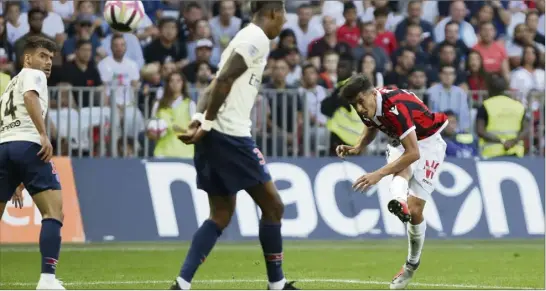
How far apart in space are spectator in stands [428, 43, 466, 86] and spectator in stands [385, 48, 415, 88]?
1.40ft

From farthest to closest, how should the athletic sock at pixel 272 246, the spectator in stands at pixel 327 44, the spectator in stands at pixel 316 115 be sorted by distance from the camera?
the spectator in stands at pixel 327 44 → the spectator in stands at pixel 316 115 → the athletic sock at pixel 272 246

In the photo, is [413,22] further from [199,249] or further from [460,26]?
[199,249]

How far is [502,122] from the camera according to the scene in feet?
67.7

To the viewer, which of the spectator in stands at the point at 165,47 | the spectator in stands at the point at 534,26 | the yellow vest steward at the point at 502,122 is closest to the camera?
the yellow vest steward at the point at 502,122

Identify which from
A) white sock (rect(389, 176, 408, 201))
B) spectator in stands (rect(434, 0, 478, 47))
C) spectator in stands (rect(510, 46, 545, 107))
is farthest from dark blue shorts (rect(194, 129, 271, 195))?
spectator in stands (rect(434, 0, 478, 47))

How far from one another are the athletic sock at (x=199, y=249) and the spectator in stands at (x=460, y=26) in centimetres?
1488

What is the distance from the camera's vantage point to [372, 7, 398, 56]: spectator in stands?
2352 centimetres

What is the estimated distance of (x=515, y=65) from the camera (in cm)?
2394

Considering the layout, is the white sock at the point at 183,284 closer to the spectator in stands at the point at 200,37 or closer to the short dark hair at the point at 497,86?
the short dark hair at the point at 497,86

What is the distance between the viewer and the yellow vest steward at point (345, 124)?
20109 millimetres

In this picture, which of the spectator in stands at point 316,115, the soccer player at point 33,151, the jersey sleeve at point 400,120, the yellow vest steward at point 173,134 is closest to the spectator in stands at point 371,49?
the spectator in stands at point 316,115

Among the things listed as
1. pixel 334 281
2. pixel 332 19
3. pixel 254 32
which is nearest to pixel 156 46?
pixel 332 19

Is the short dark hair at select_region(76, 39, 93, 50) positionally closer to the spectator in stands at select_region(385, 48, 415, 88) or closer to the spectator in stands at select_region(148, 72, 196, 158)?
the spectator in stands at select_region(148, 72, 196, 158)

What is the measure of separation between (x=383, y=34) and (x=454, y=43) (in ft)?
4.52
